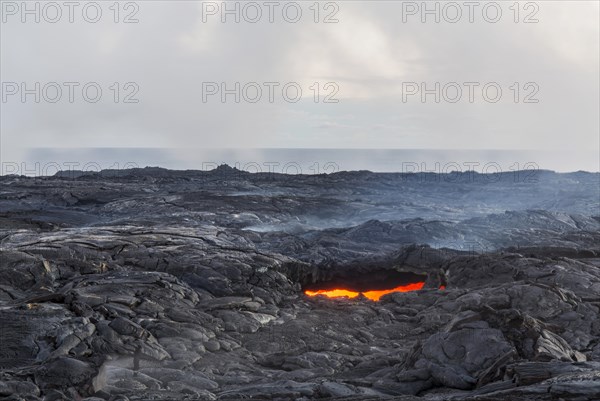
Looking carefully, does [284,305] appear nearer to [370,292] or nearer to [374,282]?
[370,292]

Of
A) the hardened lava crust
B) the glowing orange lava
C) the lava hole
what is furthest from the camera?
the lava hole

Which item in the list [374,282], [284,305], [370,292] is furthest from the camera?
[374,282]

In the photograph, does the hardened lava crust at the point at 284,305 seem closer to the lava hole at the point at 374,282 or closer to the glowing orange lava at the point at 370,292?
the lava hole at the point at 374,282

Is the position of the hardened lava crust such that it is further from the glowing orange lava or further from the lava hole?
the glowing orange lava

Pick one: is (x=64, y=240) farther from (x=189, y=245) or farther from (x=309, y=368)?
(x=309, y=368)

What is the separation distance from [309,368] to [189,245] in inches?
408

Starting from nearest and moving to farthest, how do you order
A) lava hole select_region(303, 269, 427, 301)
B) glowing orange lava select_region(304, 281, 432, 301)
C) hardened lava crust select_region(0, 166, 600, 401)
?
hardened lava crust select_region(0, 166, 600, 401)
glowing orange lava select_region(304, 281, 432, 301)
lava hole select_region(303, 269, 427, 301)

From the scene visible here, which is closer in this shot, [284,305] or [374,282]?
[284,305]

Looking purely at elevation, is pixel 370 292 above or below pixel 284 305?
below

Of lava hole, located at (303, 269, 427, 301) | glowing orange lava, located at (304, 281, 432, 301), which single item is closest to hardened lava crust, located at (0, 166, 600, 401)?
lava hole, located at (303, 269, 427, 301)

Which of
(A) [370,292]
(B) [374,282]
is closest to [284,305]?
(A) [370,292]

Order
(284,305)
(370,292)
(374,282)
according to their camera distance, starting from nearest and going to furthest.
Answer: (284,305)
(370,292)
(374,282)

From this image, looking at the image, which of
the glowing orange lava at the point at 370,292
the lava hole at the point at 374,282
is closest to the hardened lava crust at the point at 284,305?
the lava hole at the point at 374,282

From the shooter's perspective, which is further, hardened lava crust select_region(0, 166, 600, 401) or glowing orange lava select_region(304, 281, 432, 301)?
glowing orange lava select_region(304, 281, 432, 301)
